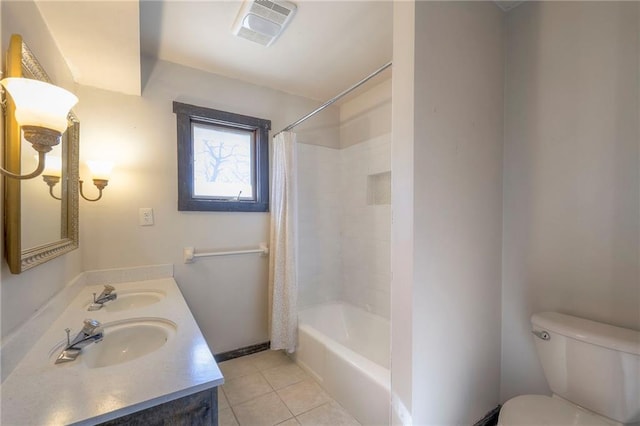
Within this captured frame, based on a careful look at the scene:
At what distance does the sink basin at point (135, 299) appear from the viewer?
4.99ft

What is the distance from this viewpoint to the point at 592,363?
1098 millimetres

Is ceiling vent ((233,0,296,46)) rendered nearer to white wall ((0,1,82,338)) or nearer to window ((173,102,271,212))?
window ((173,102,271,212))

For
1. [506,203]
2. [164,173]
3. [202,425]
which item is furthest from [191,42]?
[506,203]

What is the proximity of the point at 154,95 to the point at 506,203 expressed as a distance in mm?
2528

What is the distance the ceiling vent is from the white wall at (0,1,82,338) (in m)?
0.91

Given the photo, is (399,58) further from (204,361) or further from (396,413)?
(396,413)

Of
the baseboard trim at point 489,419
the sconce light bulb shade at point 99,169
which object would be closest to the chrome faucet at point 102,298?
the sconce light bulb shade at point 99,169

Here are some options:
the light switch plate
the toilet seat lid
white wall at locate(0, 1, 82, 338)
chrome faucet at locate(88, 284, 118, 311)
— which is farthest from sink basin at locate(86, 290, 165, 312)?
the toilet seat lid

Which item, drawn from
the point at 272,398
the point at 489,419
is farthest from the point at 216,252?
the point at 489,419

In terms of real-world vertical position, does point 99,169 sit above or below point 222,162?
below

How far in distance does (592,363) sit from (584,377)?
7 centimetres

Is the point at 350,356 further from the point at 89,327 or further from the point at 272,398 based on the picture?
the point at 89,327

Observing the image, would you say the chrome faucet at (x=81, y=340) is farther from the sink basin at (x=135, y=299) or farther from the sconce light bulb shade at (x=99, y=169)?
the sconce light bulb shade at (x=99, y=169)

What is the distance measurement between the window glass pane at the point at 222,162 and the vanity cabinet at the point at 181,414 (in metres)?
1.67
